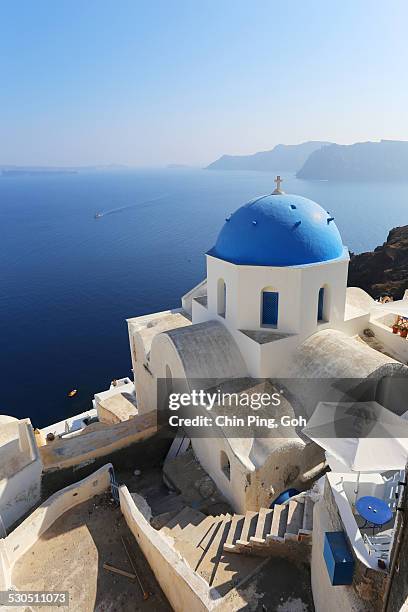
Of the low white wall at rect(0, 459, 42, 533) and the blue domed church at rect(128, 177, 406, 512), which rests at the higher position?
the blue domed church at rect(128, 177, 406, 512)

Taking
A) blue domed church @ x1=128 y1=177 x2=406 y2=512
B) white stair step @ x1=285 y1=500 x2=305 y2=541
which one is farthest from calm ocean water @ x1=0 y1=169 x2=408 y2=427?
white stair step @ x1=285 y1=500 x2=305 y2=541

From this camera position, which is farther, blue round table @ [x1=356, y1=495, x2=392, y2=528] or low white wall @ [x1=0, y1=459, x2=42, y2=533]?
low white wall @ [x1=0, y1=459, x2=42, y2=533]

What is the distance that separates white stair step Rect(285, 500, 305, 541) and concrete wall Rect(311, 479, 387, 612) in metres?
0.65

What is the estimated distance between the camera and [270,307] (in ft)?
44.7

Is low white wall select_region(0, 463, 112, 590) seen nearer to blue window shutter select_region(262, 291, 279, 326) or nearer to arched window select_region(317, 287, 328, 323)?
blue window shutter select_region(262, 291, 279, 326)

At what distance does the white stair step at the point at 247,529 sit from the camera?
8.69 m

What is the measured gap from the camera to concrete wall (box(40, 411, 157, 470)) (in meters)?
12.7

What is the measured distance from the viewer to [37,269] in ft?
204

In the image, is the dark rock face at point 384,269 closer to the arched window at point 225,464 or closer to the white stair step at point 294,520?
the arched window at point 225,464

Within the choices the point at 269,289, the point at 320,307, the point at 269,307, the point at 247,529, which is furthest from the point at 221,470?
the point at 320,307

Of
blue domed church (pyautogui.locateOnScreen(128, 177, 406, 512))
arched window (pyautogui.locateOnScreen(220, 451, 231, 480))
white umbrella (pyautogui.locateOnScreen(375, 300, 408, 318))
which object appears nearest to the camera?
arched window (pyautogui.locateOnScreen(220, 451, 231, 480))

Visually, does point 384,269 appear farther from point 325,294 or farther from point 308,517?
point 308,517

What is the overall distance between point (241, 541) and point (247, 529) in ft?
1.88

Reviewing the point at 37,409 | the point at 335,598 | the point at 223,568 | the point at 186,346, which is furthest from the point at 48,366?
the point at 335,598
